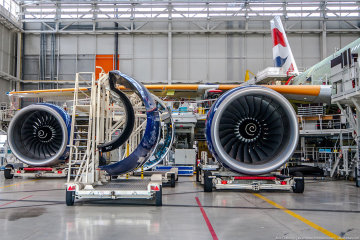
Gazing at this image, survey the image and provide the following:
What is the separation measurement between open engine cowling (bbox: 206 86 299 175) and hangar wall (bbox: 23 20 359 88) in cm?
2232

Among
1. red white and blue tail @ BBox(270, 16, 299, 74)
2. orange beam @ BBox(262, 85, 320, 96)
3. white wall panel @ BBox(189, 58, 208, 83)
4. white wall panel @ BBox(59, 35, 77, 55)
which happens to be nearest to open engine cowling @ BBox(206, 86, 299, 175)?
orange beam @ BBox(262, 85, 320, 96)

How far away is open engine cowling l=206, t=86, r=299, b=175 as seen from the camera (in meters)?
8.24

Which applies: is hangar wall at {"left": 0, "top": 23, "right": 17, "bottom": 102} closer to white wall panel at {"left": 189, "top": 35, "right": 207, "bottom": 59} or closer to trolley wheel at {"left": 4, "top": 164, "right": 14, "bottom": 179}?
white wall panel at {"left": 189, "top": 35, "right": 207, "bottom": 59}

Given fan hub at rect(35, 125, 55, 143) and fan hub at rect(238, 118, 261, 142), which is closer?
fan hub at rect(238, 118, 261, 142)

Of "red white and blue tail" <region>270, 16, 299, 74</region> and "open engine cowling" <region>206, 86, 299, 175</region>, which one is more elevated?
"red white and blue tail" <region>270, 16, 299, 74</region>

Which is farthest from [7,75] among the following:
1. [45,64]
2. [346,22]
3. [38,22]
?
[346,22]

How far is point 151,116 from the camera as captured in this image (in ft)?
23.9

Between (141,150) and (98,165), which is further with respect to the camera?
(98,165)

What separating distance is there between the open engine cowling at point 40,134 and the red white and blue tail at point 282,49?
16.9 meters

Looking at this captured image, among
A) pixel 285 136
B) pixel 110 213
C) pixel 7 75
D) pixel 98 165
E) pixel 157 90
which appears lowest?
pixel 110 213

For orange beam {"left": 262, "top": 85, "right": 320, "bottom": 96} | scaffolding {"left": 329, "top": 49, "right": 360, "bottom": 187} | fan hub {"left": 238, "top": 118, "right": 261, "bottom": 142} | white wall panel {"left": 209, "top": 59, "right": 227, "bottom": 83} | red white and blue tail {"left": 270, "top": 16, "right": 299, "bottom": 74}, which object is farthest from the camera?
white wall panel {"left": 209, "top": 59, "right": 227, "bottom": 83}

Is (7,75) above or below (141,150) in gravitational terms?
above

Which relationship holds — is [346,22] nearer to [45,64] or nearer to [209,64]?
[209,64]

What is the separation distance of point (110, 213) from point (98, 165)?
181 centimetres
